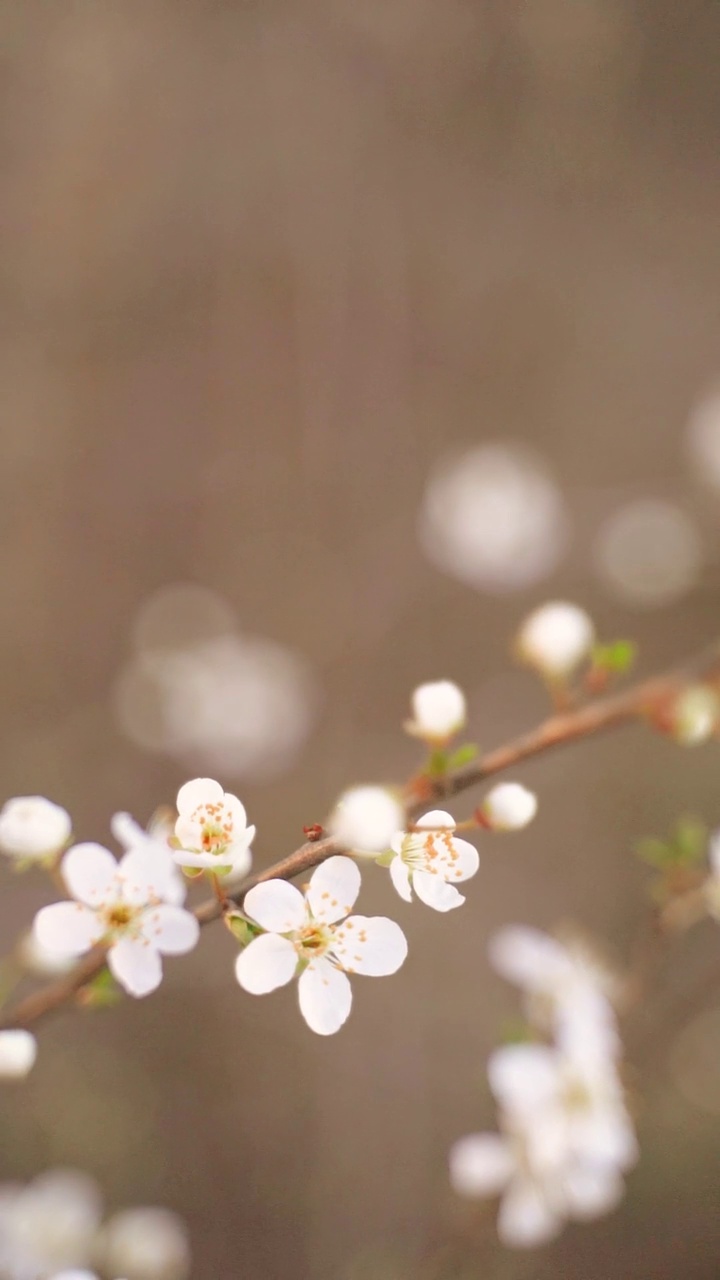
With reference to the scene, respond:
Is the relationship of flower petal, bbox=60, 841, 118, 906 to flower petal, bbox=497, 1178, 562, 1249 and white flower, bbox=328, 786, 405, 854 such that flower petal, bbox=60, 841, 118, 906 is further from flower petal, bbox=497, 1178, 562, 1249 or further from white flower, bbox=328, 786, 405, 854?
flower petal, bbox=497, 1178, 562, 1249

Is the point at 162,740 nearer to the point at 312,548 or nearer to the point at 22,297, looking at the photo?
the point at 312,548

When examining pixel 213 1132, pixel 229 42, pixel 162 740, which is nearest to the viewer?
pixel 213 1132

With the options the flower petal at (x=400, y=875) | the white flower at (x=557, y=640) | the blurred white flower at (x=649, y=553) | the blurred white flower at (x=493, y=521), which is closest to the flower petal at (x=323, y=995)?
the flower petal at (x=400, y=875)

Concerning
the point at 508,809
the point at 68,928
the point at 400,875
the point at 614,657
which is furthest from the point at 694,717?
the point at 68,928

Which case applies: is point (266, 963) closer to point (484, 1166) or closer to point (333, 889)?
point (333, 889)

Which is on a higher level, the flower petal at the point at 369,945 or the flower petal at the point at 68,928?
the flower petal at the point at 68,928

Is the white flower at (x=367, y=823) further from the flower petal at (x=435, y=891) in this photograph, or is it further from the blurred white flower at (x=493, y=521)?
the blurred white flower at (x=493, y=521)

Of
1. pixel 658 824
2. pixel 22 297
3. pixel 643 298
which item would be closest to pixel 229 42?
pixel 22 297
